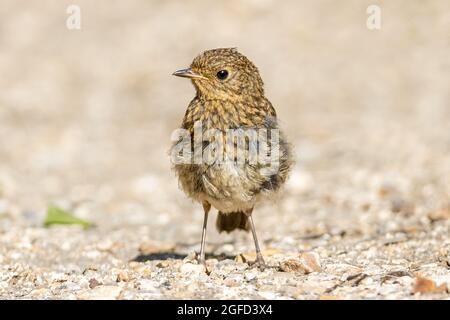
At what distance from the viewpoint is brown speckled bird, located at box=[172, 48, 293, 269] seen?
234 inches

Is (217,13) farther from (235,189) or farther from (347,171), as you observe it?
(235,189)

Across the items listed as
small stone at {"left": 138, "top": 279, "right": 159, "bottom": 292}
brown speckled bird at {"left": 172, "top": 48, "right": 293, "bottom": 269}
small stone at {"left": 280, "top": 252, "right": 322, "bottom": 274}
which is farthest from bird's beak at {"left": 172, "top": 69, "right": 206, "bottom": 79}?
small stone at {"left": 138, "top": 279, "right": 159, "bottom": 292}

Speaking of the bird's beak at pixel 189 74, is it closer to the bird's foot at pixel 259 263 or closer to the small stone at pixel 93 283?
the bird's foot at pixel 259 263

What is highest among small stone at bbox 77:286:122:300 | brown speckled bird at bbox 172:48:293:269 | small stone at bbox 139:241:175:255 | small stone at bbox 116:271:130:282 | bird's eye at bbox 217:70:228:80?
bird's eye at bbox 217:70:228:80

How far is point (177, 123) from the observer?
39.4ft

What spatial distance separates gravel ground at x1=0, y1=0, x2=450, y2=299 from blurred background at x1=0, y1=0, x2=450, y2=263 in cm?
3

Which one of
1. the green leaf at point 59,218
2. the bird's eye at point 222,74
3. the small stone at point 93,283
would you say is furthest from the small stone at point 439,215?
the small stone at point 93,283

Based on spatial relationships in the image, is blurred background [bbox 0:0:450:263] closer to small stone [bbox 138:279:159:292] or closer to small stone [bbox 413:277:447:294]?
small stone [bbox 138:279:159:292]

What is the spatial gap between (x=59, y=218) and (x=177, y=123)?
156 inches

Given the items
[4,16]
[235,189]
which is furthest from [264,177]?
[4,16]

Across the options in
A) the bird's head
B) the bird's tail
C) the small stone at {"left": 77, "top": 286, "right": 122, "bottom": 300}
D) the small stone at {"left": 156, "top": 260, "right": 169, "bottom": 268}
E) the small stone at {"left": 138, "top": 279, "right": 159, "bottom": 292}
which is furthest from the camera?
the bird's tail

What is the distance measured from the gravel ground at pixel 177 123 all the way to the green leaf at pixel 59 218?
0.37ft

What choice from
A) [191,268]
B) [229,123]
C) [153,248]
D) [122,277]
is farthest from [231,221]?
[122,277]

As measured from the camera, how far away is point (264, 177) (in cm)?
604
